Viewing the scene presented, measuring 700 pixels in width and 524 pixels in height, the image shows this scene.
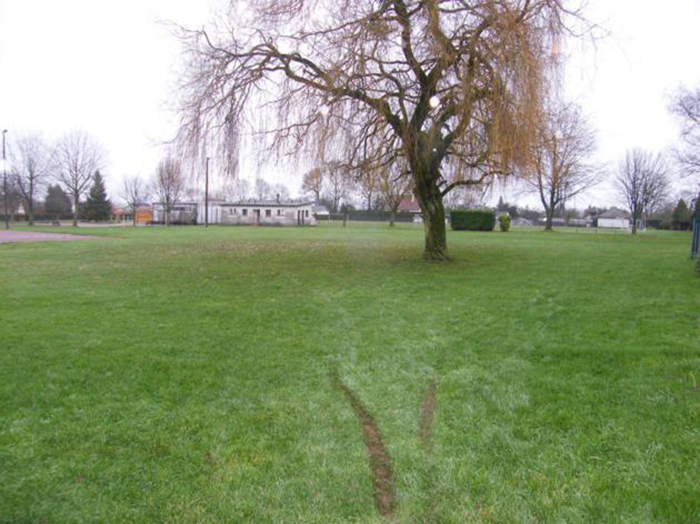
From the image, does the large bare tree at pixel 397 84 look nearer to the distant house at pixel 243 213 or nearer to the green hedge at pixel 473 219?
the green hedge at pixel 473 219

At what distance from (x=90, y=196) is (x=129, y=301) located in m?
59.8

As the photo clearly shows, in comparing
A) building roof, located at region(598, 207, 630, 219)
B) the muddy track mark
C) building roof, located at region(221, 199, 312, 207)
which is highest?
building roof, located at region(598, 207, 630, 219)

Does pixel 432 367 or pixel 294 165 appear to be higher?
pixel 294 165

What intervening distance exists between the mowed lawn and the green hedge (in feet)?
105

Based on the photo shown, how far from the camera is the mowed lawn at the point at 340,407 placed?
237 cm

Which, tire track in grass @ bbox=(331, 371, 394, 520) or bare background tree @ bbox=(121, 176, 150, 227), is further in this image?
bare background tree @ bbox=(121, 176, 150, 227)

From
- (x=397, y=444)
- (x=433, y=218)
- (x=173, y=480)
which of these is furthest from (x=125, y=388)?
(x=433, y=218)

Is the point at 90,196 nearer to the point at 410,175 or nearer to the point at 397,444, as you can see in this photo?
the point at 410,175

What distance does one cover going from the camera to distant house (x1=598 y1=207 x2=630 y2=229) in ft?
240

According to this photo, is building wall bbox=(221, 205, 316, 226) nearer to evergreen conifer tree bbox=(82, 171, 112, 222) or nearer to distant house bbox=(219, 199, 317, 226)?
distant house bbox=(219, 199, 317, 226)

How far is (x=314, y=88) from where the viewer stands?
9.82m

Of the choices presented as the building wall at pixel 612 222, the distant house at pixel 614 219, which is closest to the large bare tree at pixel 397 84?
the distant house at pixel 614 219

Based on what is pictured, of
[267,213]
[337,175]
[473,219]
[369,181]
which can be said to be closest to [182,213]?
[267,213]

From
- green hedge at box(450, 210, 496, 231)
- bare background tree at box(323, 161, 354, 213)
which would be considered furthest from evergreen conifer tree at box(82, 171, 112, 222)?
bare background tree at box(323, 161, 354, 213)
